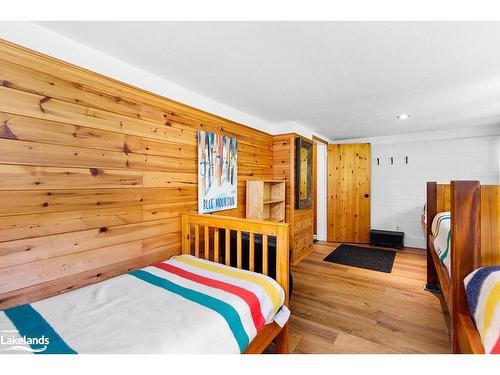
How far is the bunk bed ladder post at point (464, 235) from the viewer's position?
115cm

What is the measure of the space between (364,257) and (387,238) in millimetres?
847

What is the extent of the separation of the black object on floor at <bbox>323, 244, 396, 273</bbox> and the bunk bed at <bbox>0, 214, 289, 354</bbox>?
6.98 ft

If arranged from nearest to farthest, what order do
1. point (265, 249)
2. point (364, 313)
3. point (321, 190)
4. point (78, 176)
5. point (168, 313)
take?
1. point (168, 313)
2. point (78, 176)
3. point (265, 249)
4. point (364, 313)
5. point (321, 190)

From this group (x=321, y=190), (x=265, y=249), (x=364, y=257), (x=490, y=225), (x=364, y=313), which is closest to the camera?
(x=490, y=225)

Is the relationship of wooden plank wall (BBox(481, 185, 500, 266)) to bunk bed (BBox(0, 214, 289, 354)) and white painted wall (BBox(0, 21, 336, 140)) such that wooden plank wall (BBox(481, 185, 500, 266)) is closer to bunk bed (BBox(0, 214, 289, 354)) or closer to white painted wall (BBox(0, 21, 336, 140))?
bunk bed (BBox(0, 214, 289, 354))

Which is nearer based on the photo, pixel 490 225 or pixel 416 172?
pixel 490 225

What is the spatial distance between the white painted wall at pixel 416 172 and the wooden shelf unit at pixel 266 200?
7.54 ft

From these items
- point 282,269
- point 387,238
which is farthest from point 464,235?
point 387,238

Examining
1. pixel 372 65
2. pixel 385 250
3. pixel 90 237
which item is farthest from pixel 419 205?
pixel 90 237

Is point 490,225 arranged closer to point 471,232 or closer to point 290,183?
point 471,232

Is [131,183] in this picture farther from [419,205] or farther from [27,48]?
[419,205]

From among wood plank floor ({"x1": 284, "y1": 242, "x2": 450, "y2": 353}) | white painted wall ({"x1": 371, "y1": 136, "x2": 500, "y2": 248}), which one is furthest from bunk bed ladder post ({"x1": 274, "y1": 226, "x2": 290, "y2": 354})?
white painted wall ({"x1": 371, "y1": 136, "x2": 500, "y2": 248})

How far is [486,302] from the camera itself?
0.92 meters

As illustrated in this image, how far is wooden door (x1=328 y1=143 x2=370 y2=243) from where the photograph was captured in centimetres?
432
